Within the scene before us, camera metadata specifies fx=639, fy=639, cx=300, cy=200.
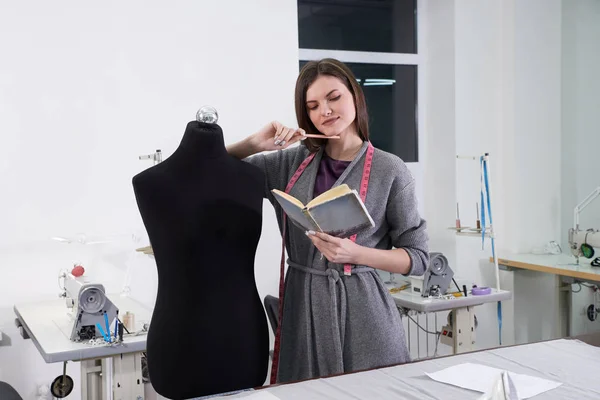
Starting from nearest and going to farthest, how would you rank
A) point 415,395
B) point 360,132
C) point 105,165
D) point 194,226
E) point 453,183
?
point 415,395 → point 194,226 → point 360,132 → point 105,165 → point 453,183

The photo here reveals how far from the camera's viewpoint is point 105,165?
10.2 feet

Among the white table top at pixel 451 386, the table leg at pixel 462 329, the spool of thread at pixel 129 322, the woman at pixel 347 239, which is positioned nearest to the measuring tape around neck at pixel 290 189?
the woman at pixel 347 239

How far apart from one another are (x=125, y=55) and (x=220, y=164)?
1.86 m

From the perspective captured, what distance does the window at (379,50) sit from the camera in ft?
13.6

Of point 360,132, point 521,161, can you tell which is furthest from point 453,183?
point 360,132

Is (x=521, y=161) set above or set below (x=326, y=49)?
below

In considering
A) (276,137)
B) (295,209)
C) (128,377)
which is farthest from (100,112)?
(295,209)

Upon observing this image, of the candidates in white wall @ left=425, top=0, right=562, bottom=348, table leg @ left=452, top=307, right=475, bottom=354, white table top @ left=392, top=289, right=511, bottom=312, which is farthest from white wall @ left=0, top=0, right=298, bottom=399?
white wall @ left=425, top=0, right=562, bottom=348

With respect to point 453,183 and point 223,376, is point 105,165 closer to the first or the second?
point 223,376

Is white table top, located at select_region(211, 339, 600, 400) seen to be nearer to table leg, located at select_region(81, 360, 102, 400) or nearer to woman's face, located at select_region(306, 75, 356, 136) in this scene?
woman's face, located at select_region(306, 75, 356, 136)

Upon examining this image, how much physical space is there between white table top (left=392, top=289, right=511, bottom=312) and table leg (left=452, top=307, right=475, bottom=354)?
0.23 feet

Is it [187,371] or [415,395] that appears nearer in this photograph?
[415,395]

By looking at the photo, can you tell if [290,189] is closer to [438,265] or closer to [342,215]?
[342,215]

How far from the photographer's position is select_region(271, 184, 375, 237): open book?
1.39 m
